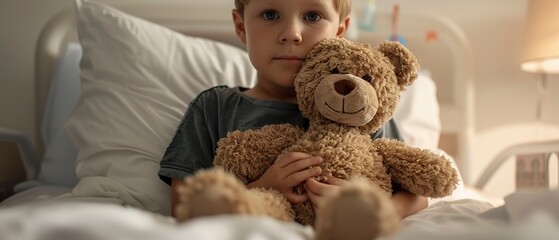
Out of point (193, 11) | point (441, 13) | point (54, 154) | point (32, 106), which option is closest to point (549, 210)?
Result: point (54, 154)

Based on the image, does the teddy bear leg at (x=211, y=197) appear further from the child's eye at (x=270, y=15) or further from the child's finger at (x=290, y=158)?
the child's eye at (x=270, y=15)

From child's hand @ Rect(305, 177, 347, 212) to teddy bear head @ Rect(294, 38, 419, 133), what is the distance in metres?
0.10

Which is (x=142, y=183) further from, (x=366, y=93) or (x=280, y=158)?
(x=366, y=93)

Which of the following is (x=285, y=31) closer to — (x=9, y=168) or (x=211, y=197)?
(x=211, y=197)

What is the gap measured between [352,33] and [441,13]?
1.53 feet

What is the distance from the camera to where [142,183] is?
46.6 inches

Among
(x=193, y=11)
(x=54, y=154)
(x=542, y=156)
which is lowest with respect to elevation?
(x=542, y=156)

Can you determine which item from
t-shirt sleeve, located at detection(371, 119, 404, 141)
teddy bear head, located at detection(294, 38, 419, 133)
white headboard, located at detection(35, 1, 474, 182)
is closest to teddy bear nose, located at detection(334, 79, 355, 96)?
teddy bear head, located at detection(294, 38, 419, 133)

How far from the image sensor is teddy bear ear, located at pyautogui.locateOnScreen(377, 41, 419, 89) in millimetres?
1024

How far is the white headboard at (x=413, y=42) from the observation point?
5.63 feet

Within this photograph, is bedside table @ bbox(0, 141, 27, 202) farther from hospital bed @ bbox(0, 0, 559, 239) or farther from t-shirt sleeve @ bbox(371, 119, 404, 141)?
t-shirt sleeve @ bbox(371, 119, 404, 141)

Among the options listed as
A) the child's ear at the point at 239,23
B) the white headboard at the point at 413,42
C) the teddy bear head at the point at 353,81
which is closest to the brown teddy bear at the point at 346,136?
the teddy bear head at the point at 353,81

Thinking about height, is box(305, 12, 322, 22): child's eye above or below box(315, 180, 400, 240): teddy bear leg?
above

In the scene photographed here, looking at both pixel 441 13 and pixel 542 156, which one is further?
pixel 441 13
